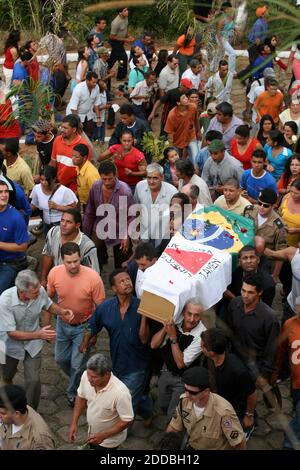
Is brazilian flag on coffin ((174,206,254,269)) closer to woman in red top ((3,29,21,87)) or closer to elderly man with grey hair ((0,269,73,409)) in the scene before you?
elderly man with grey hair ((0,269,73,409))

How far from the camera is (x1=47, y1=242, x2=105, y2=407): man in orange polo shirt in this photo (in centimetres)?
632

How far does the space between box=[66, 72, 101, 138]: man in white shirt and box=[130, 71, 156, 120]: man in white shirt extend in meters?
0.65

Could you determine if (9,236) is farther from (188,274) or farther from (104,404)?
(104,404)

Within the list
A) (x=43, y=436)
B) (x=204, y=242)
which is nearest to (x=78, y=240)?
(x=204, y=242)

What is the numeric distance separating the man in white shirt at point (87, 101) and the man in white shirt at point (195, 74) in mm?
1558

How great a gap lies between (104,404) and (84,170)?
3.46 m

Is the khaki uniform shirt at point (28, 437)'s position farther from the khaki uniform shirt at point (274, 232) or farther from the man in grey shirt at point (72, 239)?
the khaki uniform shirt at point (274, 232)

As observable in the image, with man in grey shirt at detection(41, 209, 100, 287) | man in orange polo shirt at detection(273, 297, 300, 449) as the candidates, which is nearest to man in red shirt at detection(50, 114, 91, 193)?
man in grey shirt at detection(41, 209, 100, 287)

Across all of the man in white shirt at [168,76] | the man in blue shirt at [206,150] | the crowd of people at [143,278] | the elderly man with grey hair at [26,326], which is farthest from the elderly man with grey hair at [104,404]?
the man in white shirt at [168,76]

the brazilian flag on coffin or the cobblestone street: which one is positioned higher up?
the brazilian flag on coffin

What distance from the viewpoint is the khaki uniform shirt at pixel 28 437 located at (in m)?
4.81

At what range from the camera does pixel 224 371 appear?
5.46 metres

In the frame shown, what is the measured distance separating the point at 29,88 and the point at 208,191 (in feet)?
11.2

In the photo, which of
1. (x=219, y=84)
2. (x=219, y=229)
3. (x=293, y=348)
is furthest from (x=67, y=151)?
(x=293, y=348)
